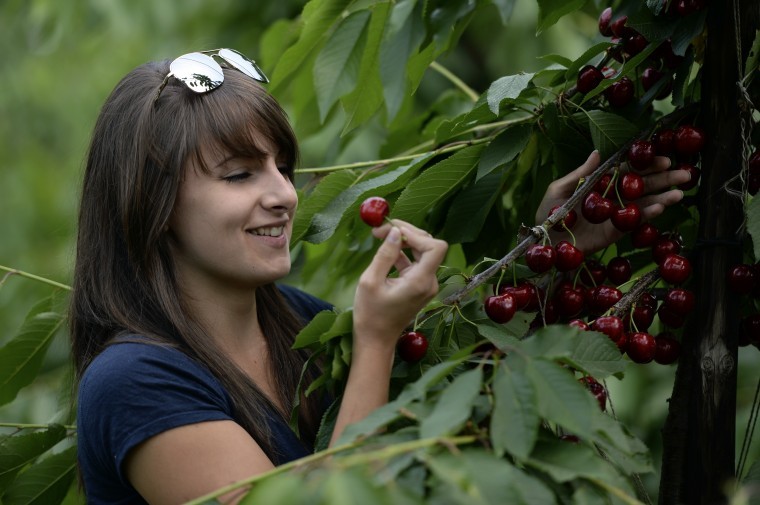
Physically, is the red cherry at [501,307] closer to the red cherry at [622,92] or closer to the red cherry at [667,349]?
the red cherry at [667,349]

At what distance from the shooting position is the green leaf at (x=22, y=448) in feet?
7.21

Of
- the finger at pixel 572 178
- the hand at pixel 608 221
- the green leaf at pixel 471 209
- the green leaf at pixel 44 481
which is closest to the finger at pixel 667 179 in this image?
the hand at pixel 608 221

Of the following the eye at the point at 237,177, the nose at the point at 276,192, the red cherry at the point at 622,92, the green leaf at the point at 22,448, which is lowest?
the green leaf at the point at 22,448

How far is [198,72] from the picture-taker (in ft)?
6.59

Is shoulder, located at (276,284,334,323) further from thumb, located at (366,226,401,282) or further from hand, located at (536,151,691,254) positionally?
thumb, located at (366,226,401,282)

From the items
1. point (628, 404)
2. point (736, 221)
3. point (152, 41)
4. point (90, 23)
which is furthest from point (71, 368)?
point (90, 23)

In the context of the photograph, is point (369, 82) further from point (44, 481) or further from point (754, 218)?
point (44, 481)

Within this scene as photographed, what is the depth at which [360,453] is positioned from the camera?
124cm

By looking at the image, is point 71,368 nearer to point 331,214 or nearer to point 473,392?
point 331,214

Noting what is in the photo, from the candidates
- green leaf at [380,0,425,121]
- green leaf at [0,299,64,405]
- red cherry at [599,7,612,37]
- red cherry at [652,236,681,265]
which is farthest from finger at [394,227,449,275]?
green leaf at [0,299,64,405]

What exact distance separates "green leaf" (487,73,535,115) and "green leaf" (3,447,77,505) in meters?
1.22

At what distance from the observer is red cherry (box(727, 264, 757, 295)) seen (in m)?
1.73

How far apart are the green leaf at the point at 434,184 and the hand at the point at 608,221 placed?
164 mm

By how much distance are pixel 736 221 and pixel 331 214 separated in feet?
2.47
